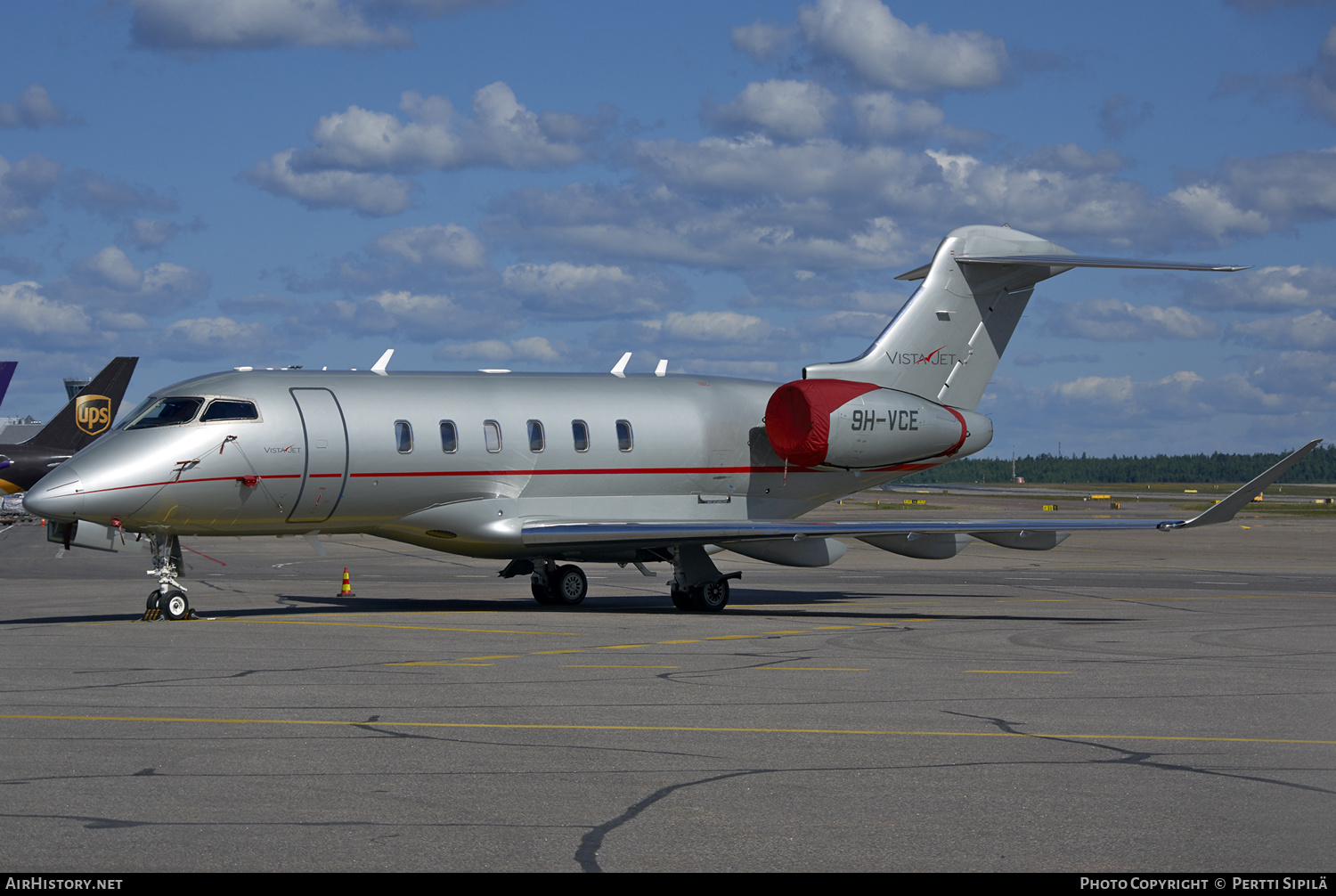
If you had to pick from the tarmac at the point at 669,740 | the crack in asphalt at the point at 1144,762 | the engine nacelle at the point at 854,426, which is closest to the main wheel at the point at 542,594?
the tarmac at the point at 669,740

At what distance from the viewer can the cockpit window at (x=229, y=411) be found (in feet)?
68.3

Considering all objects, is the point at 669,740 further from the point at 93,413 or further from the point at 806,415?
the point at 93,413

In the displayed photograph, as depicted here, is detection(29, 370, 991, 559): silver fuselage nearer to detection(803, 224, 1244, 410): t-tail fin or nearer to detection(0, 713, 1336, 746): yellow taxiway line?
detection(803, 224, 1244, 410): t-tail fin

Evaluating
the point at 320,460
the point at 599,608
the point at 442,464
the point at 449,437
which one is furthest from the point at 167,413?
the point at 599,608

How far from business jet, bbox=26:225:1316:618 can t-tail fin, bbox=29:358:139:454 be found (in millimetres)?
35306

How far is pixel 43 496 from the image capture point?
62.7ft

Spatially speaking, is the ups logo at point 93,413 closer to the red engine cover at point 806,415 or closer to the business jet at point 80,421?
the business jet at point 80,421

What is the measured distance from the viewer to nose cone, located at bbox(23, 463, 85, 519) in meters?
19.1

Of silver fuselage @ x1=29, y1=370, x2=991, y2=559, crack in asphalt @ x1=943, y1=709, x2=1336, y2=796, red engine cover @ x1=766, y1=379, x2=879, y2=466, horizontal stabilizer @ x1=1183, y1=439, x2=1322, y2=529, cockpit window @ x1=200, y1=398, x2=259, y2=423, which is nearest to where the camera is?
crack in asphalt @ x1=943, y1=709, x2=1336, y2=796

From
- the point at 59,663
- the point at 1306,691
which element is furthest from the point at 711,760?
the point at 59,663

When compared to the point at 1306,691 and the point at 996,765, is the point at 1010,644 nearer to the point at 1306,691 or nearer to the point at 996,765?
the point at 1306,691

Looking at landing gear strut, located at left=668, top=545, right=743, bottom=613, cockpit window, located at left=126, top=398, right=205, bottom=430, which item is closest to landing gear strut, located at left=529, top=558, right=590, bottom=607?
landing gear strut, located at left=668, top=545, right=743, bottom=613

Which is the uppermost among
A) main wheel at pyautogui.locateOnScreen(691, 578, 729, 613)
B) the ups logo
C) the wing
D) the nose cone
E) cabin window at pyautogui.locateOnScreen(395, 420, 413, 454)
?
the ups logo

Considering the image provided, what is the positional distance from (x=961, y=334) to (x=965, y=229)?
6.85 feet
